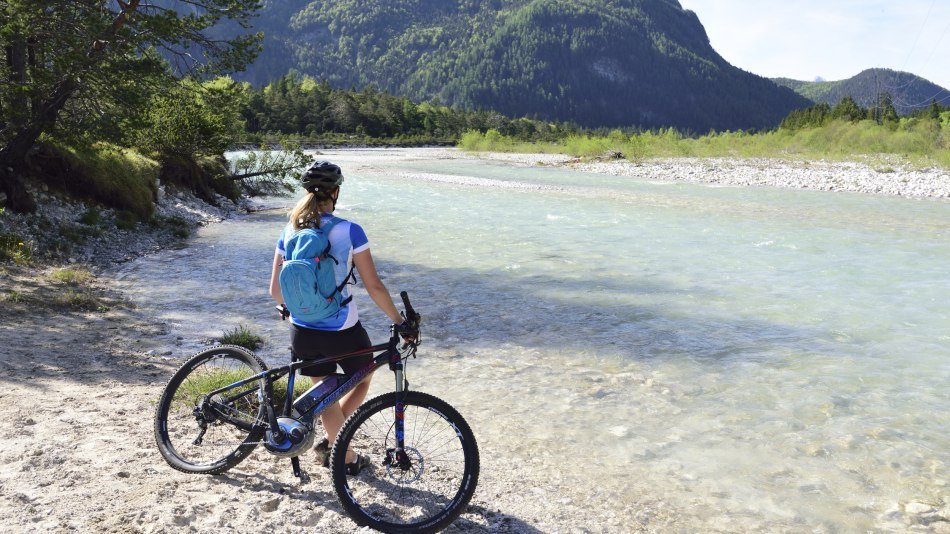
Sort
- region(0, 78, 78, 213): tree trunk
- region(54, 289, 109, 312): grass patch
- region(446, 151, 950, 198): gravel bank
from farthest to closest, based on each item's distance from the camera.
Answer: region(446, 151, 950, 198): gravel bank, region(0, 78, 78, 213): tree trunk, region(54, 289, 109, 312): grass patch

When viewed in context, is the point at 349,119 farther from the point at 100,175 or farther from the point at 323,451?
the point at 323,451

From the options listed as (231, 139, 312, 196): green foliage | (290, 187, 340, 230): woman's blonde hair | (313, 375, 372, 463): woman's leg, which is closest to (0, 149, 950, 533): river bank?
(313, 375, 372, 463): woman's leg

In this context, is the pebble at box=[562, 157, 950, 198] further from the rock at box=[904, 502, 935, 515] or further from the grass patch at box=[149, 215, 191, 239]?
the rock at box=[904, 502, 935, 515]

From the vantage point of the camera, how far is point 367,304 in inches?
492

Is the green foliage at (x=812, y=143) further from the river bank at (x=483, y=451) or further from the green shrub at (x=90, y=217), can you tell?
the green shrub at (x=90, y=217)

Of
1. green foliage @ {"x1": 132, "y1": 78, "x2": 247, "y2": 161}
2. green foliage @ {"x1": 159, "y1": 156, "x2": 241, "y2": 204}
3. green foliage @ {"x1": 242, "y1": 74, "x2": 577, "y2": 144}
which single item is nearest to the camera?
green foliage @ {"x1": 132, "y1": 78, "x2": 247, "y2": 161}

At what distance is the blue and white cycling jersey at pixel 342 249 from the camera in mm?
4305

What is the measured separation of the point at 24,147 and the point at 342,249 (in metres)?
14.5

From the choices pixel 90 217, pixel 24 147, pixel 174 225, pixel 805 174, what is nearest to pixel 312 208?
pixel 24 147

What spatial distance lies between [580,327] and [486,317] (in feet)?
5.30

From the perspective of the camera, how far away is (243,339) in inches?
362

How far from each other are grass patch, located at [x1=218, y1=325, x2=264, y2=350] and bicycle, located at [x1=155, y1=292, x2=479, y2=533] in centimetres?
356

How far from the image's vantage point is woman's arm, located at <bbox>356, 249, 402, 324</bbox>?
4.32 meters

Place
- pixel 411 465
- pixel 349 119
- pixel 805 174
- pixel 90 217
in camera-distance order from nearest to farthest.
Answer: pixel 411 465
pixel 90 217
pixel 805 174
pixel 349 119
